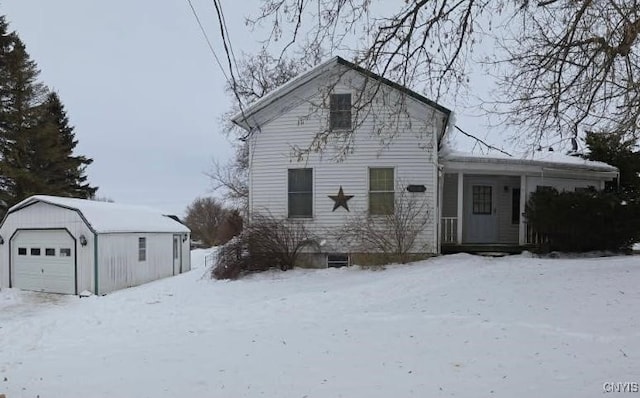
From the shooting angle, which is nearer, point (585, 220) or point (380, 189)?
point (585, 220)

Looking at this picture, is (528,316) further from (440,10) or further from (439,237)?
(439,237)

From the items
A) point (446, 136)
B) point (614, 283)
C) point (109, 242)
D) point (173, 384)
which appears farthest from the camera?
point (109, 242)

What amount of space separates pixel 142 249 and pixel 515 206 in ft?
51.2

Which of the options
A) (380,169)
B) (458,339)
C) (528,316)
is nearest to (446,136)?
(380,169)

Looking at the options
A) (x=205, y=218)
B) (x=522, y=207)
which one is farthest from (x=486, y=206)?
(x=205, y=218)

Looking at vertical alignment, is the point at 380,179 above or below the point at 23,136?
below

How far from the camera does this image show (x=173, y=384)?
559cm

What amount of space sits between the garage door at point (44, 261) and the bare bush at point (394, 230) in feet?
36.6

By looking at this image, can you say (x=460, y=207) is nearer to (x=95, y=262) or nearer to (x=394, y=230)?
(x=394, y=230)

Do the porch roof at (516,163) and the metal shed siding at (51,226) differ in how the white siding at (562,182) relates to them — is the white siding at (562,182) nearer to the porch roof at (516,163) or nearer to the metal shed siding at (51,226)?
the porch roof at (516,163)

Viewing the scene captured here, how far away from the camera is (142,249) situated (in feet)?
71.7

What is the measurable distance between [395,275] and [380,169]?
370cm

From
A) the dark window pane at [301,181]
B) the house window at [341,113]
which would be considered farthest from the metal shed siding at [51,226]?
the house window at [341,113]

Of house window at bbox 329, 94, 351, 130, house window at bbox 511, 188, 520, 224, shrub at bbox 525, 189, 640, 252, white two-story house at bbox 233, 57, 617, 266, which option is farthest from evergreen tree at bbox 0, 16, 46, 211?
shrub at bbox 525, 189, 640, 252
